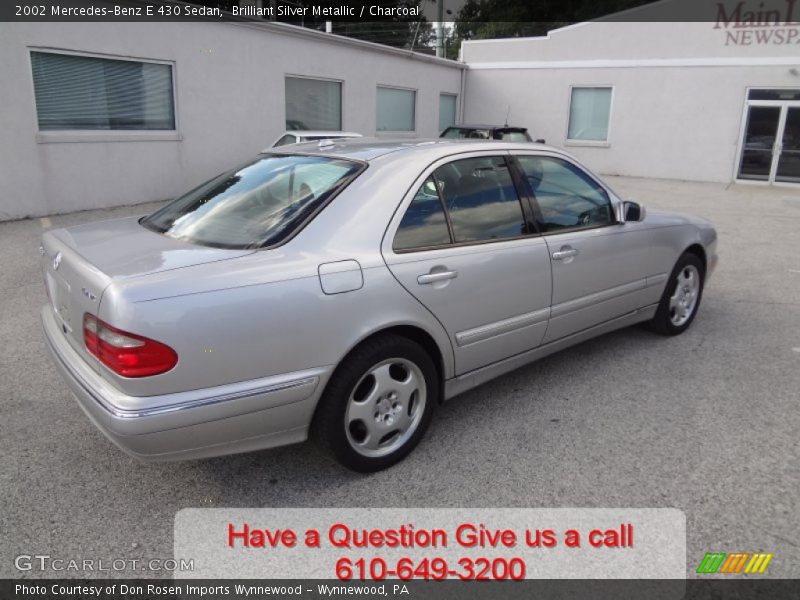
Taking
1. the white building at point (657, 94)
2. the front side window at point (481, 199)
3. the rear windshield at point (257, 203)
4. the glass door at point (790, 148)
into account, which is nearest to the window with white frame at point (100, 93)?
the rear windshield at point (257, 203)

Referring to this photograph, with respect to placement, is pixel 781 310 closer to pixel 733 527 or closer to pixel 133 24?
pixel 733 527

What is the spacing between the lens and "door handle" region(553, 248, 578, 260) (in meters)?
3.76

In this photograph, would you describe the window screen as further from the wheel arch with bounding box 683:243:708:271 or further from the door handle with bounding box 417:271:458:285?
the door handle with bounding box 417:271:458:285

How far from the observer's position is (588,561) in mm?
2529

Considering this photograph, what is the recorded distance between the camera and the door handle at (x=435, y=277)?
306cm

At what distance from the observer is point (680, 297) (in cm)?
502

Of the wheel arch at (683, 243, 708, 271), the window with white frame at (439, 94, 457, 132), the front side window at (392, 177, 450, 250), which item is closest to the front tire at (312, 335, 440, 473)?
the front side window at (392, 177, 450, 250)

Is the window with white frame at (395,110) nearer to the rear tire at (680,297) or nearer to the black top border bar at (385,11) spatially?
the black top border bar at (385,11)

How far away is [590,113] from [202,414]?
768 inches

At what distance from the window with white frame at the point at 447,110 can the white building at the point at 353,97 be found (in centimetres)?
Result: 6

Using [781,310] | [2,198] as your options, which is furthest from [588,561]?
[2,198]

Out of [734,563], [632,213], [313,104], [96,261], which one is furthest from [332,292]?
[313,104]

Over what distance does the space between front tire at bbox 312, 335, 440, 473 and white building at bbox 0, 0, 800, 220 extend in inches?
343

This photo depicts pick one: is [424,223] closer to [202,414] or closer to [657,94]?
[202,414]
